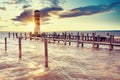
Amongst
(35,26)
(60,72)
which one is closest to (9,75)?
(60,72)

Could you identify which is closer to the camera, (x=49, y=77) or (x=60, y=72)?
(x=49, y=77)

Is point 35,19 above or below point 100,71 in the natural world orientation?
above

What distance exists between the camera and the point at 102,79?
9.66m

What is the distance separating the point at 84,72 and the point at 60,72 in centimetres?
139

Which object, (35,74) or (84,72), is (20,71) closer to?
(35,74)

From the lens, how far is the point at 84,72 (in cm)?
1115

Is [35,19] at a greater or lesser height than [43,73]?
greater

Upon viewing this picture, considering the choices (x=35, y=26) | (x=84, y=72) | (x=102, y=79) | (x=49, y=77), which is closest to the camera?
(x=102, y=79)

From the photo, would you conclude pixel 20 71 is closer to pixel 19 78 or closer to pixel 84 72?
pixel 19 78

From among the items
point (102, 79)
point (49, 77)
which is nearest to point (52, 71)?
point (49, 77)

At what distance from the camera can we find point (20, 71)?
11648 mm

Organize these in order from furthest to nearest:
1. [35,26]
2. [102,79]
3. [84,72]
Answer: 1. [35,26]
2. [84,72]
3. [102,79]

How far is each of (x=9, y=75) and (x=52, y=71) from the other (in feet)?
A: 8.23

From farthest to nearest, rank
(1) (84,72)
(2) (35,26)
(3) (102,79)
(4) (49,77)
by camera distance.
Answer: (2) (35,26)
(1) (84,72)
(4) (49,77)
(3) (102,79)
